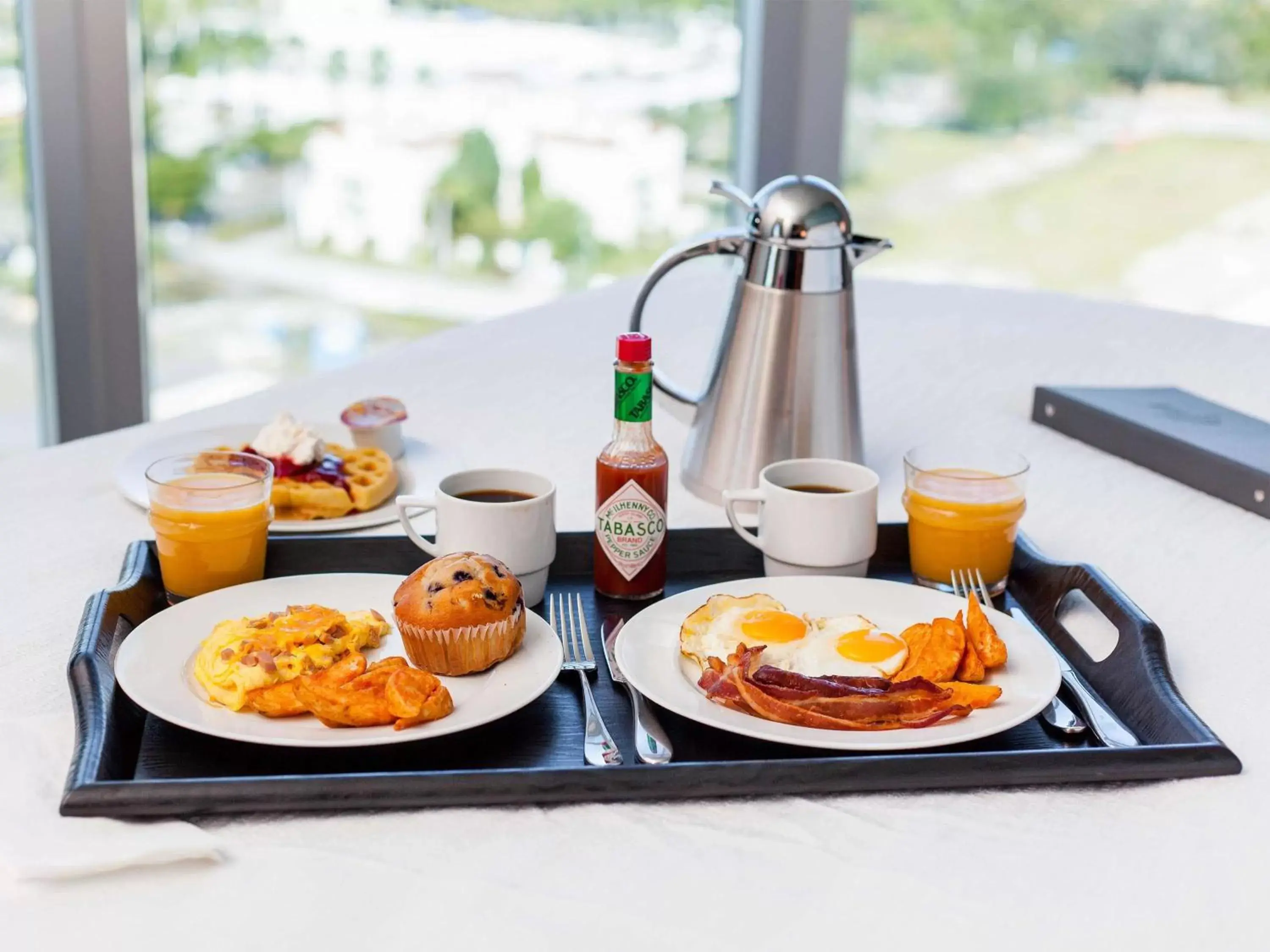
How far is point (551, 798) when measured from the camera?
89 cm

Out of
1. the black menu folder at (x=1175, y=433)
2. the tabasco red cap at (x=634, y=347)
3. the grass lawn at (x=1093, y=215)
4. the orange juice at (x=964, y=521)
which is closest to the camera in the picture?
the tabasco red cap at (x=634, y=347)

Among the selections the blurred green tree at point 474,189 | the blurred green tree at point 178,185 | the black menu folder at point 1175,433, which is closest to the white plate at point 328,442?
the black menu folder at point 1175,433

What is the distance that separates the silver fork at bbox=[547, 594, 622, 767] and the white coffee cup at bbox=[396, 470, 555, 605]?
1.4 inches

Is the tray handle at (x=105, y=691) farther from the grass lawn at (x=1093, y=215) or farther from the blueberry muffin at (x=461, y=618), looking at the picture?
the grass lawn at (x=1093, y=215)

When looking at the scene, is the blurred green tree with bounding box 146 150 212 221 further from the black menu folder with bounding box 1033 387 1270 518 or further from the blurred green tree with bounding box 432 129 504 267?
the black menu folder with bounding box 1033 387 1270 518

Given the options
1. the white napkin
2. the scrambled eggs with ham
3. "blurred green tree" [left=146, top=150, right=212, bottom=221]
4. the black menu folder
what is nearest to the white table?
the white napkin

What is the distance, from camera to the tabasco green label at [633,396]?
1.19 meters

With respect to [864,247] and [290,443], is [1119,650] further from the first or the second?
[290,443]

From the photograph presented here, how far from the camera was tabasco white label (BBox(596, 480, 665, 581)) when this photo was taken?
1197 mm

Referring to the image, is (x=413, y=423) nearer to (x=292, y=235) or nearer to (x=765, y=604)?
(x=765, y=604)

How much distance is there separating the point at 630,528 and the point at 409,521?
0.21m

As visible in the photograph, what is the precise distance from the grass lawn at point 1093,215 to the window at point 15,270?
2298 mm

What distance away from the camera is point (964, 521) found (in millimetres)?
1247

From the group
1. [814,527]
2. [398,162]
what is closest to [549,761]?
[814,527]
